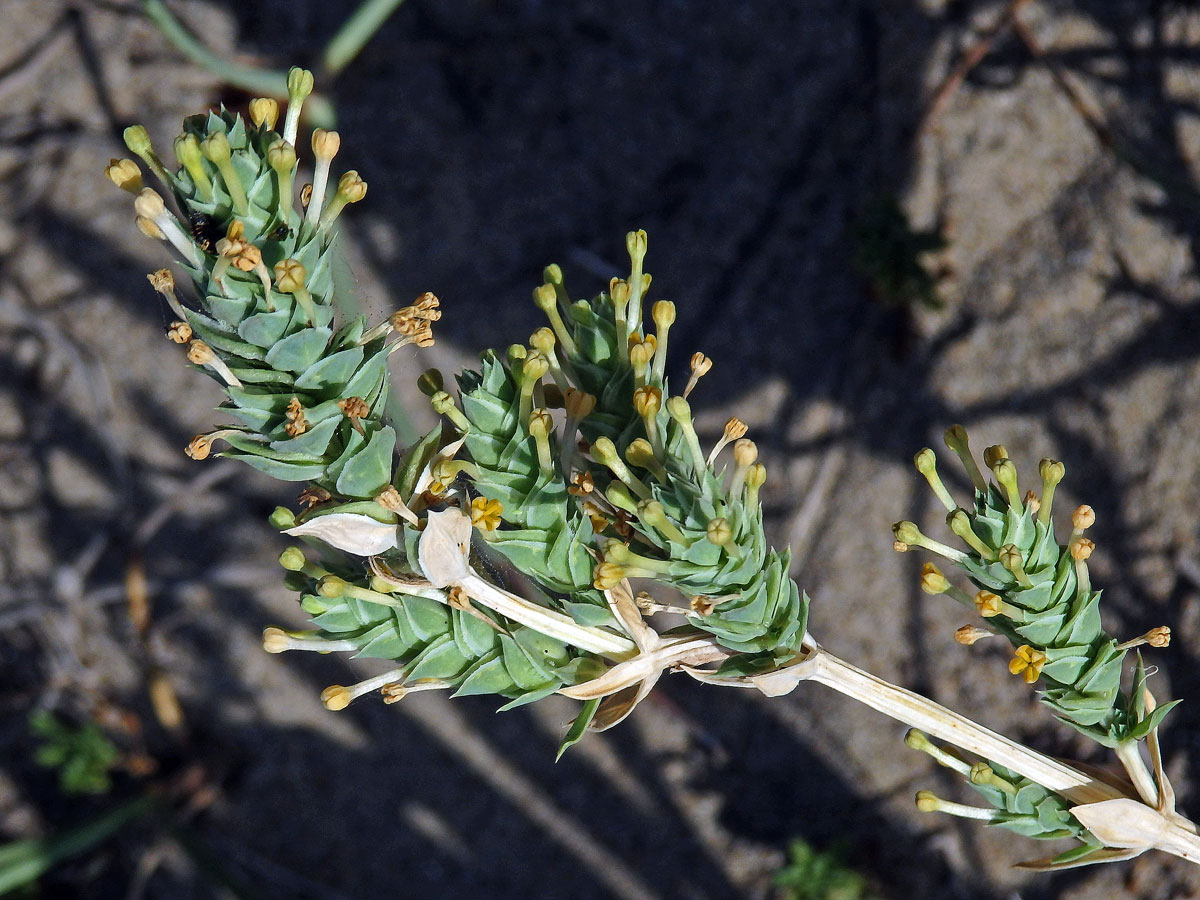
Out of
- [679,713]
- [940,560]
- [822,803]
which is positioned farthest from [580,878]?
[940,560]

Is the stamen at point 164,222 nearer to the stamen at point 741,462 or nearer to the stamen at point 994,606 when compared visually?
the stamen at point 741,462

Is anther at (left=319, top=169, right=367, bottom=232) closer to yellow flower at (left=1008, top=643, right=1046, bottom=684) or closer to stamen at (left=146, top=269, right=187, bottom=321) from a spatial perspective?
stamen at (left=146, top=269, right=187, bottom=321)

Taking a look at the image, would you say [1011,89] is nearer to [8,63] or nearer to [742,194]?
[742,194]

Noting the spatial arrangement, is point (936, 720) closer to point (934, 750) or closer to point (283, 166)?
point (934, 750)

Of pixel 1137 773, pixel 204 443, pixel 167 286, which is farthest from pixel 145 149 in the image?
pixel 1137 773

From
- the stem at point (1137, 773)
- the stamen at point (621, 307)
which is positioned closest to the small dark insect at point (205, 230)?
the stamen at point (621, 307)

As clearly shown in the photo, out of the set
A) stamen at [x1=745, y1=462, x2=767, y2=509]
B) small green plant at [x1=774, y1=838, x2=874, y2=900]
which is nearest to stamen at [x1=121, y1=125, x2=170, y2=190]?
stamen at [x1=745, y1=462, x2=767, y2=509]
